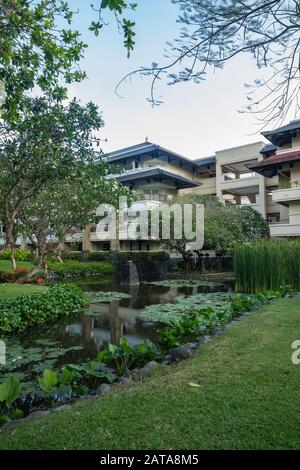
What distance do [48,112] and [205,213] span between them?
14.9 m

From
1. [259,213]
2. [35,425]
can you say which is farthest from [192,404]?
[259,213]

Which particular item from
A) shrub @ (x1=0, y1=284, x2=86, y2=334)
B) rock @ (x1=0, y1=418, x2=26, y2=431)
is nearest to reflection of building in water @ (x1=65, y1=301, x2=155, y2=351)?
shrub @ (x1=0, y1=284, x2=86, y2=334)

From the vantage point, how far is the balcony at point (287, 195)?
19.2m

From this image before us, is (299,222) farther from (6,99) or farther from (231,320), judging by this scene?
(6,99)

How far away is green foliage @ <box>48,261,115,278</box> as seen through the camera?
20270 mm

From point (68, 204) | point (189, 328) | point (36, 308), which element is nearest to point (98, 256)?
point (68, 204)

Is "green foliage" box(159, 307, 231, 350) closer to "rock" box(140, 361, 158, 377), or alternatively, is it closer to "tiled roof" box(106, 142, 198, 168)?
"rock" box(140, 361, 158, 377)

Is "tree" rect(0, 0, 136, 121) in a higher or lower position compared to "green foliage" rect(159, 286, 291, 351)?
higher

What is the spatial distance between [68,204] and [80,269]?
10657 mm

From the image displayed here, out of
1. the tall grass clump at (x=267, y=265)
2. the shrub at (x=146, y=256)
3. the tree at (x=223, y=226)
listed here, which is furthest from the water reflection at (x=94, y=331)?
the shrub at (x=146, y=256)

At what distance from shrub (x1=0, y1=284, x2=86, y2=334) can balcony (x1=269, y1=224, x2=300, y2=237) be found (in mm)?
13328

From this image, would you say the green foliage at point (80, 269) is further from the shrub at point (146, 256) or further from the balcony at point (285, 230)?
the balcony at point (285, 230)

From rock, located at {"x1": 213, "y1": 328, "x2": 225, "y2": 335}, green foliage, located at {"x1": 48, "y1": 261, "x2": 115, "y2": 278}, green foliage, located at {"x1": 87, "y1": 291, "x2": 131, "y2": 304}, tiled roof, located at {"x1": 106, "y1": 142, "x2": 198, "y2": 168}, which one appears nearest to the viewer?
rock, located at {"x1": 213, "y1": 328, "x2": 225, "y2": 335}

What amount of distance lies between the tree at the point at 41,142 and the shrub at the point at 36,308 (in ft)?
6.33
